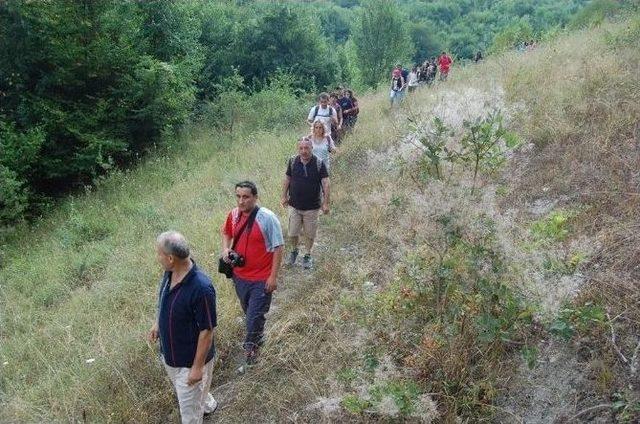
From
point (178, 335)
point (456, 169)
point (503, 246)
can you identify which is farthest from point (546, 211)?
point (178, 335)

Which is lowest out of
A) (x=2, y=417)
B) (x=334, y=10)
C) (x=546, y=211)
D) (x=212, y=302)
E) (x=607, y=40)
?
(x=2, y=417)

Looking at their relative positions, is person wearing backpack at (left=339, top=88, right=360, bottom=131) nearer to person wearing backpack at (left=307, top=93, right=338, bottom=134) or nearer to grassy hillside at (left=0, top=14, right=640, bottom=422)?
person wearing backpack at (left=307, top=93, right=338, bottom=134)

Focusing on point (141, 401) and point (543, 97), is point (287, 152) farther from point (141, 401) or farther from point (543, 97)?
point (141, 401)

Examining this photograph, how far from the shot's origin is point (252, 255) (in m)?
4.09

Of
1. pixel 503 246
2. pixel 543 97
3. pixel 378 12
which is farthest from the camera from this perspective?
pixel 378 12

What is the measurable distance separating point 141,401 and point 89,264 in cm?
413

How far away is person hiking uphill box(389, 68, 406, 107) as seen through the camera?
12.6 m

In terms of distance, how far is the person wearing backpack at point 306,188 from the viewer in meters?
5.40

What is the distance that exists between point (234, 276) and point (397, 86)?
9667 millimetres

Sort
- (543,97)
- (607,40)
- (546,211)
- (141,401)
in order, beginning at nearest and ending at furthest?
1. (141,401)
2. (546,211)
3. (543,97)
4. (607,40)

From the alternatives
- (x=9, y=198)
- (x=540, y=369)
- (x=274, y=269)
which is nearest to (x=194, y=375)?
(x=274, y=269)

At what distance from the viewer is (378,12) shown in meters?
41.6

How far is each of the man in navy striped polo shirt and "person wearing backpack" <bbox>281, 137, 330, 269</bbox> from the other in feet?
7.43

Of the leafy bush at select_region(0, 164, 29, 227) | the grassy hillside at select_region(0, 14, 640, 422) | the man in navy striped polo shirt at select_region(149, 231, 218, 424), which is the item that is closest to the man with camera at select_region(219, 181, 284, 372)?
the grassy hillside at select_region(0, 14, 640, 422)
